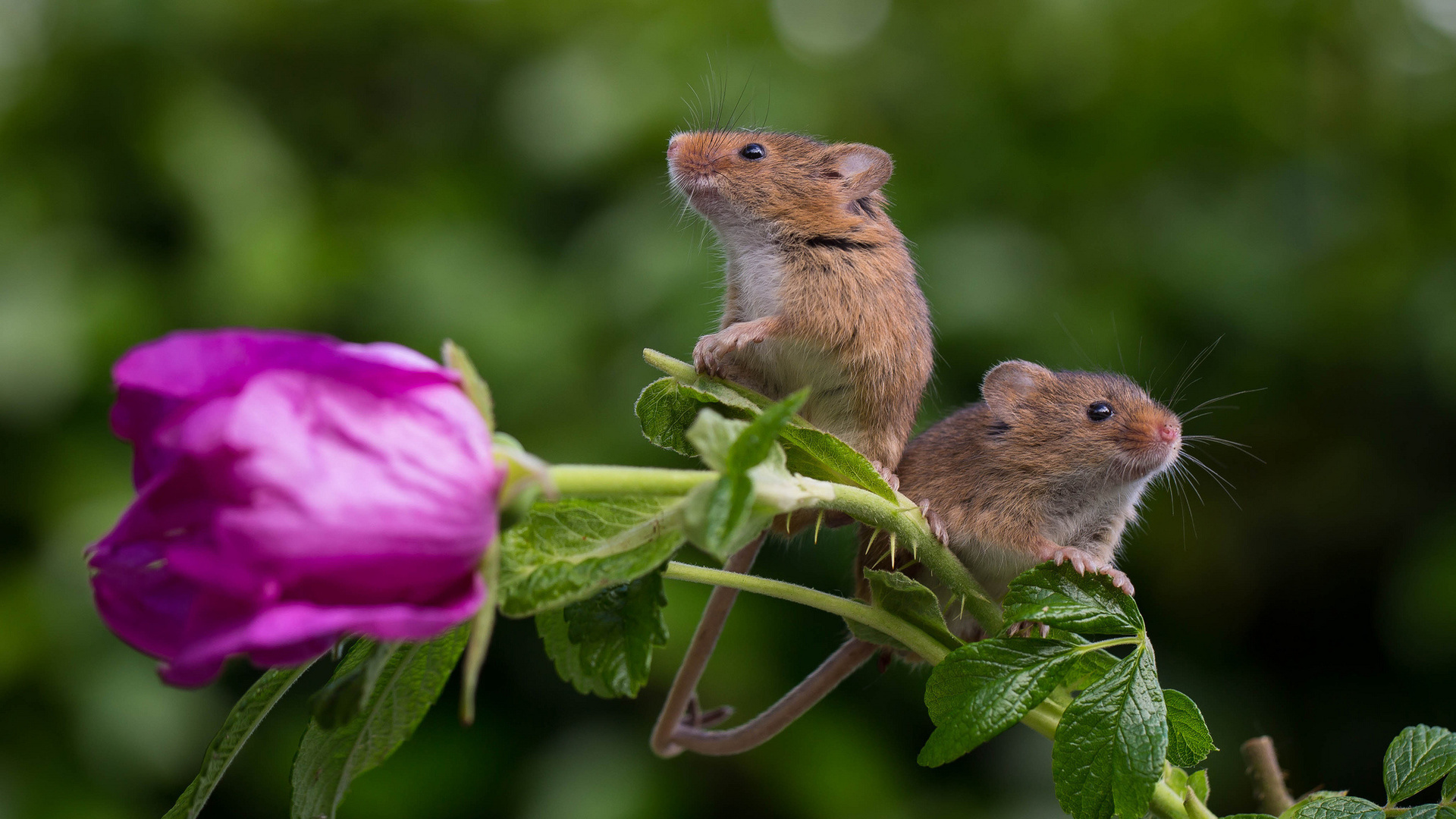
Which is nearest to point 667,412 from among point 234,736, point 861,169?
point 234,736

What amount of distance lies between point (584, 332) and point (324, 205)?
0.95 m

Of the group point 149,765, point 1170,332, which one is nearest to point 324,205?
point 149,765

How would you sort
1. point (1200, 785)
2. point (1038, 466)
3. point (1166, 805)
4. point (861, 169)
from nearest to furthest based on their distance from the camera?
point (1166, 805) → point (1200, 785) → point (1038, 466) → point (861, 169)

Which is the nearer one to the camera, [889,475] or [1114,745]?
[1114,745]

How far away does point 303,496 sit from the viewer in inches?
22.9

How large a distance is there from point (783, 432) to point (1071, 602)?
266mm

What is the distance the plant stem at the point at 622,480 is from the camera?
2.21ft

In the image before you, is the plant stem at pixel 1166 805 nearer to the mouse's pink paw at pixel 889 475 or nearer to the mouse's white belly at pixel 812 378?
the mouse's pink paw at pixel 889 475

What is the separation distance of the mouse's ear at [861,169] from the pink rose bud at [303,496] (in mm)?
1024

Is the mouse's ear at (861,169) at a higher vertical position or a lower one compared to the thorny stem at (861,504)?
higher

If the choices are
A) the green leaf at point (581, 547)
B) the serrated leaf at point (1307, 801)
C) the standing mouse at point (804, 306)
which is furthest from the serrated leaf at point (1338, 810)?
the green leaf at point (581, 547)

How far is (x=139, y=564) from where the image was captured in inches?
27.0

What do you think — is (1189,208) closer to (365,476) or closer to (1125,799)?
(1125,799)

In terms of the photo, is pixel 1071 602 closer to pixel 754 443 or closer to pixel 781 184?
pixel 754 443
